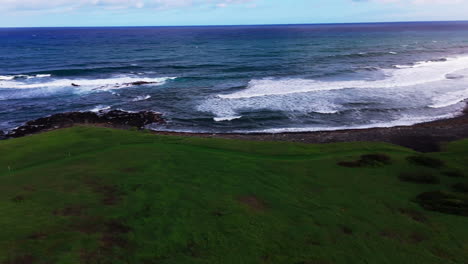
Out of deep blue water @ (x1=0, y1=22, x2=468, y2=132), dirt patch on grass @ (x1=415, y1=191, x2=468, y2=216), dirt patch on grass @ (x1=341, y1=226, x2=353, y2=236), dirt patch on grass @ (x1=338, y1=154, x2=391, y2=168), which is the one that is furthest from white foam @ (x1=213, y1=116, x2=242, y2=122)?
dirt patch on grass @ (x1=341, y1=226, x2=353, y2=236)

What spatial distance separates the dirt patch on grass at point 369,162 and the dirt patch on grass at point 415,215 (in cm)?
429

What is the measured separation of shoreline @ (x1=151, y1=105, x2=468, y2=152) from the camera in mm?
23297

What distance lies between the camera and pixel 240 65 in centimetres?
6041

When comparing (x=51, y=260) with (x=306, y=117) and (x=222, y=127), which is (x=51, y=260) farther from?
(x=306, y=117)

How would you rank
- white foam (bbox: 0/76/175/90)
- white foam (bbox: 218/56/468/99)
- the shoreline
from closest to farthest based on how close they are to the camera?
1. the shoreline
2. white foam (bbox: 218/56/468/99)
3. white foam (bbox: 0/76/175/90)

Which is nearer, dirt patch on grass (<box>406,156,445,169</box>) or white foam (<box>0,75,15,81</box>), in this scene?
dirt patch on grass (<box>406,156,445,169</box>)

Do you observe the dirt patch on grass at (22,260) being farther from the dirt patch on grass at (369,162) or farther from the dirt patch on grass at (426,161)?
the dirt patch on grass at (426,161)

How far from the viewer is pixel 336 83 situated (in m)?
44.1

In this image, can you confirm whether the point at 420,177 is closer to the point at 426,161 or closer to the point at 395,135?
the point at 426,161

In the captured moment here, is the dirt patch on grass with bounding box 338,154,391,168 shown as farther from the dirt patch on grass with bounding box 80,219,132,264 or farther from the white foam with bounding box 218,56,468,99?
the white foam with bounding box 218,56,468,99

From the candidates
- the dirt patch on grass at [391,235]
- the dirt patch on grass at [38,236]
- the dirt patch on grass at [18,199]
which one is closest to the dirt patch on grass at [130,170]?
the dirt patch on grass at [18,199]

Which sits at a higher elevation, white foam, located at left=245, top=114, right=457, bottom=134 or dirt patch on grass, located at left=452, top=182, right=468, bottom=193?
dirt patch on grass, located at left=452, top=182, right=468, bottom=193

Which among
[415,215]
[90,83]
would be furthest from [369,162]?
[90,83]

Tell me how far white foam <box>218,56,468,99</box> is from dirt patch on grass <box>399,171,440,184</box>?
1001 inches
